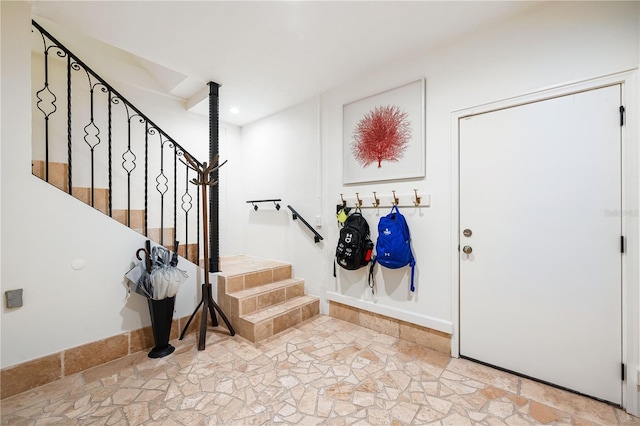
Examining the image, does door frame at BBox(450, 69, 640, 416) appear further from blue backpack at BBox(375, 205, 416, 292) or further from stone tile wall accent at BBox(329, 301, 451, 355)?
blue backpack at BBox(375, 205, 416, 292)

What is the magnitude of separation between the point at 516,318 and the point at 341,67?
2581 mm

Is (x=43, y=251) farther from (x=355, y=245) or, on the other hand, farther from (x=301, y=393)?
(x=355, y=245)

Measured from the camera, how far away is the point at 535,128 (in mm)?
1762

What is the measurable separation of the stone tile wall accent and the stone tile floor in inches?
3.7

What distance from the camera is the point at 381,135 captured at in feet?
8.10

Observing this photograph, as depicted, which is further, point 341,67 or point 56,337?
point 341,67

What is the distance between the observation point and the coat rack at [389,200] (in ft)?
7.37

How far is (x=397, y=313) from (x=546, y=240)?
4.21ft

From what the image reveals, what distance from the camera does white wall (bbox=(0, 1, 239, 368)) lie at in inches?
64.9

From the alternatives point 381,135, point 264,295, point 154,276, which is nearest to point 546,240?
point 381,135

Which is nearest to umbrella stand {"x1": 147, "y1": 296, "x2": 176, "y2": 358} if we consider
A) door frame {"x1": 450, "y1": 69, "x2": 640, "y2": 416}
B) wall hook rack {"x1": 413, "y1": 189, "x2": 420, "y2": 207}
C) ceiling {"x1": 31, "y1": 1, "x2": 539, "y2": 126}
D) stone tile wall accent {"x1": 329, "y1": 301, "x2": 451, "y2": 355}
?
stone tile wall accent {"x1": 329, "y1": 301, "x2": 451, "y2": 355}

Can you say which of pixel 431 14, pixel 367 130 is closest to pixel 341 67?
pixel 367 130

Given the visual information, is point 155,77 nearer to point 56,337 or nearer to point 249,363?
point 56,337

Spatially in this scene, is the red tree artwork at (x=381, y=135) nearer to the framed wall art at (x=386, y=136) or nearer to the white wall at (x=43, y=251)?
the framed wall art at (x=386, y=136)
